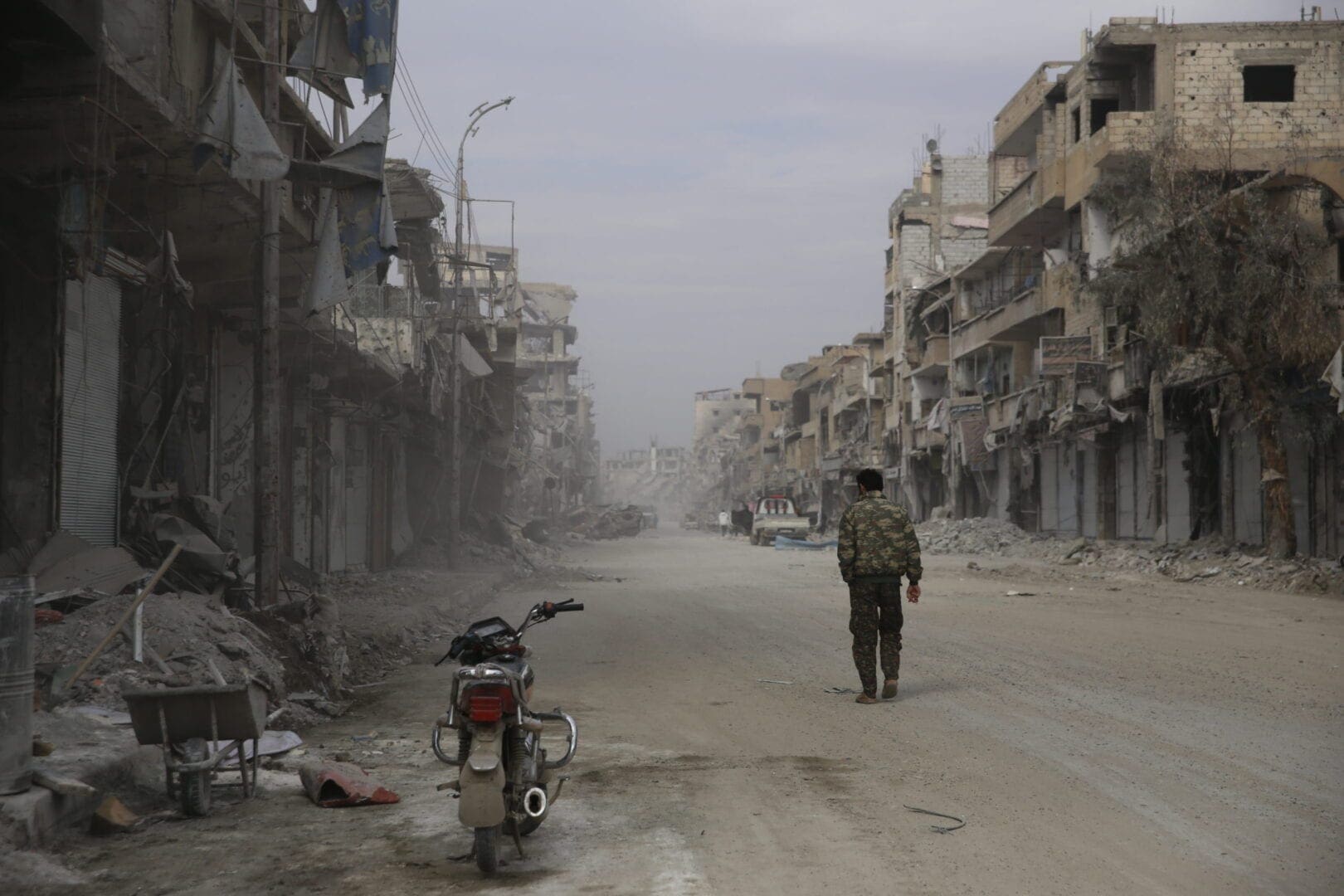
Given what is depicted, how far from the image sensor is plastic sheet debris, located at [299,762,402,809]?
6.85m

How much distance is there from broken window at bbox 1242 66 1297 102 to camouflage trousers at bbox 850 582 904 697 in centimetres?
3370

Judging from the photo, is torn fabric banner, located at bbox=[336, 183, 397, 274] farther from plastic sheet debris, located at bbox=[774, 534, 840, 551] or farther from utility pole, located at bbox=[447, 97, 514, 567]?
plastic sheet debris, located at bbox=[774, 534, 840, 551]

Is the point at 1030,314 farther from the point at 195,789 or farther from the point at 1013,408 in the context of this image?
the point at 195,789

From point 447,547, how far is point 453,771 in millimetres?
26995

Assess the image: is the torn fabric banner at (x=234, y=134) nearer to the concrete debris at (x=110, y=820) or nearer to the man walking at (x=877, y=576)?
the man walking at (x=877, y=576)

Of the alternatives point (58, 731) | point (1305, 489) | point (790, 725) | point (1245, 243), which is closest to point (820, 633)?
point (790, 725)

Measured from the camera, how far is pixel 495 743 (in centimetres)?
560

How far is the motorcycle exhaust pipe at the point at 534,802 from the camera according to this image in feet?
19.1

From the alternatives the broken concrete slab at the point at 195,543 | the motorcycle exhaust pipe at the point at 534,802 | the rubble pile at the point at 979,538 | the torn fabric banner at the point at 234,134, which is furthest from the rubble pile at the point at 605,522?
the motorcycle exhaust pipe at the point at 534,802

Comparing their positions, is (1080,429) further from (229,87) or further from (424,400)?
(229,87)

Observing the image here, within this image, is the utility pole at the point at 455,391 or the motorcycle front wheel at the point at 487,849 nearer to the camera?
the motorcycle front wheel at the point at 487,849

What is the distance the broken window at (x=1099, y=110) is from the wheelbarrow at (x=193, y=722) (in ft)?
130

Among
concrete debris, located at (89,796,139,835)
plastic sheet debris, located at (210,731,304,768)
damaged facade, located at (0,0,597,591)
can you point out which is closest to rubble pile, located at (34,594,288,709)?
plastic sheet debris, located at (210,731,304,768)

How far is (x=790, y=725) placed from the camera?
9.06 metres
